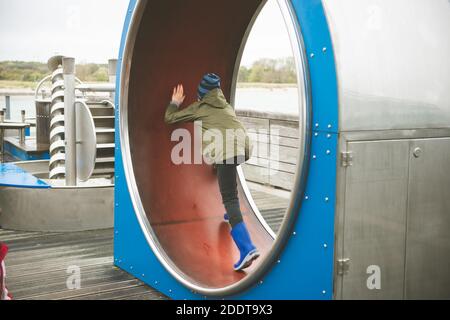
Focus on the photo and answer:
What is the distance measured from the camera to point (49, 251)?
190 inches

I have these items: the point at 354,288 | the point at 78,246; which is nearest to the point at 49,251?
the point at 78,246

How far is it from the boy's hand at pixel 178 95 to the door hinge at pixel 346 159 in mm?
1809

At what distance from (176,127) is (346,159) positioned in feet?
6.83

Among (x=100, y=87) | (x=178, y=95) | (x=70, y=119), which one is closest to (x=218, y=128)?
(x=178, y=95)

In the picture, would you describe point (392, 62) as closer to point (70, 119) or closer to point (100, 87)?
point (70, 119)

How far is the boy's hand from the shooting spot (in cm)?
413

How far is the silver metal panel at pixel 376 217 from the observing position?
2588 mm

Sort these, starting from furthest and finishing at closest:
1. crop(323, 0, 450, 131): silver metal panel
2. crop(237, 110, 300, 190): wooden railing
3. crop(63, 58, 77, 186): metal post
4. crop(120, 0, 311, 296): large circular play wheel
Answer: crop(237, 110, 300, 190): wooden railing → crop(63, 58, 77, 186): metal post → crop(120, 0, 311, 296): large circular play wheel → crop(323, 0, 450, 131): silver metal panel

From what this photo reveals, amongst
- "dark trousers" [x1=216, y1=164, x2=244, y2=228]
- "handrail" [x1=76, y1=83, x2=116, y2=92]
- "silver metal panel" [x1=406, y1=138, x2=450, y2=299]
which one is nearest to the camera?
"silver metal panel" [x1=406, y1=138, x2=450, y2=299]

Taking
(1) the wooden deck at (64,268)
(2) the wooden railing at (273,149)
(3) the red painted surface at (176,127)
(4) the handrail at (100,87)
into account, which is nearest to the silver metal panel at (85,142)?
(4) the handrail at (100,87)

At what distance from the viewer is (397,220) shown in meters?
2.72

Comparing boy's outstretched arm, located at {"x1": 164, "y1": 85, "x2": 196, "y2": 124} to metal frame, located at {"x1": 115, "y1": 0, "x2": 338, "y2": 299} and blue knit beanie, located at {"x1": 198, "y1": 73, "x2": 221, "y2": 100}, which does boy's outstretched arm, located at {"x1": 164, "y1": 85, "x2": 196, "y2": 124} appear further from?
metal frame, located at {"x1": 115, "y1": 0, "x2": 338, "y2": 299}

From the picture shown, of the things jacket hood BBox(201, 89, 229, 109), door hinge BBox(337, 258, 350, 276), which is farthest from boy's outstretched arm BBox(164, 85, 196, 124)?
door hinge BBox(337, 258, 350, 276)

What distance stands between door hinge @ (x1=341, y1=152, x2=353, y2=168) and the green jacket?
1309mm
